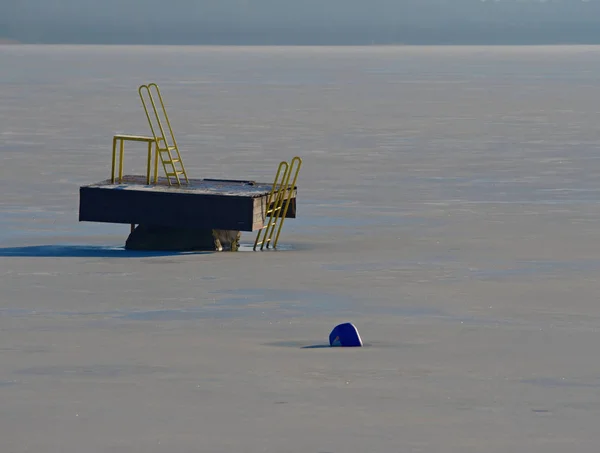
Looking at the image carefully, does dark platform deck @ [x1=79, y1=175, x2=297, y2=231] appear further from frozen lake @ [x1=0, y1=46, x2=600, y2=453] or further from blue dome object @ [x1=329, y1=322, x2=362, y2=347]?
blue dome object @ [x1=329, y1=322, x2=362, y2=347]

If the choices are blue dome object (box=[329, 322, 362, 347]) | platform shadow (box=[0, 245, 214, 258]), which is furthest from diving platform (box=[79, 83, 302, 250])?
blue dome object (box=[329, 322, 362, 347])

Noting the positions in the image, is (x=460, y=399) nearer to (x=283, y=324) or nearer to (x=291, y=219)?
(x=283, y=324)

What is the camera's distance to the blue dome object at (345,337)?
13.2 metres

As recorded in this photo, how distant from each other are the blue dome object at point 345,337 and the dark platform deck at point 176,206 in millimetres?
6145

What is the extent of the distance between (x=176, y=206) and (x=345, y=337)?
697cm

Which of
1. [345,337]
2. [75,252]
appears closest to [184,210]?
[75,252]

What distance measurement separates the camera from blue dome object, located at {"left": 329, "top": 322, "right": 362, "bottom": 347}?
13.2 meters

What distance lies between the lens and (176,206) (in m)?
19.7

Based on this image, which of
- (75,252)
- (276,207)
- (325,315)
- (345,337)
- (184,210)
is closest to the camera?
(345,337)

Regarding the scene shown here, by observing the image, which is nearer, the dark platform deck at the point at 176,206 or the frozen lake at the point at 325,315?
the frozen lake at the point at 325,315

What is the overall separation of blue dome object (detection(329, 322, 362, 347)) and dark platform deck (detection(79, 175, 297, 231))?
20.2 feet

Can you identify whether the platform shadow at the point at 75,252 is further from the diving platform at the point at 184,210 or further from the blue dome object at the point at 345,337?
the blue dome object at the point at 345,337

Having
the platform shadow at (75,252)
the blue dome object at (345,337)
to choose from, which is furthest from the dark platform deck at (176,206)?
the blue dome object at (345,337)

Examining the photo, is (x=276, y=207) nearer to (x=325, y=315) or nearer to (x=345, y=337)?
(x=325, y=315)
